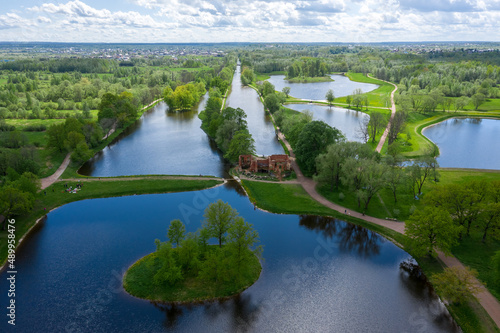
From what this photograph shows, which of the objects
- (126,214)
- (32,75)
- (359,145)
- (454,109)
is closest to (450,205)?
(359,145)

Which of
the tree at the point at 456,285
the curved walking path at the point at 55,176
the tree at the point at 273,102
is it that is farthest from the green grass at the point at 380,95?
the curved walking path at the point at 55,176

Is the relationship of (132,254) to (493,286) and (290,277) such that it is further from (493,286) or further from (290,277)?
(493,286)

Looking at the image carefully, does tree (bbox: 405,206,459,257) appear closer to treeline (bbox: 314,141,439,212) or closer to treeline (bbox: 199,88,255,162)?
treeline (bbox: 314,141,439,212)

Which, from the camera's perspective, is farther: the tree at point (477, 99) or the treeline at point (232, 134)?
the tree at point (477, 99)

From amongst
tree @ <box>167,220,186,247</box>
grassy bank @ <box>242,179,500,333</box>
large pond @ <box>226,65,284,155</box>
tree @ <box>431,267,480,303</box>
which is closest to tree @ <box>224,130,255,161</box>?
large pond @ <box>226,65,284,155</box>

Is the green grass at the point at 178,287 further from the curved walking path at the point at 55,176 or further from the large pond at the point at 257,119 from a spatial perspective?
the large pond at the point at 257,119

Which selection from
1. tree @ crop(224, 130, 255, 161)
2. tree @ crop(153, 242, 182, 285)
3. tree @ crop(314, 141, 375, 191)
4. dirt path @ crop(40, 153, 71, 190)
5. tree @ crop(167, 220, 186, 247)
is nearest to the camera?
tree @ crop(153, 242, 182, 285)

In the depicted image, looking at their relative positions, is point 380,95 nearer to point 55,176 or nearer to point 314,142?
point 314,142
